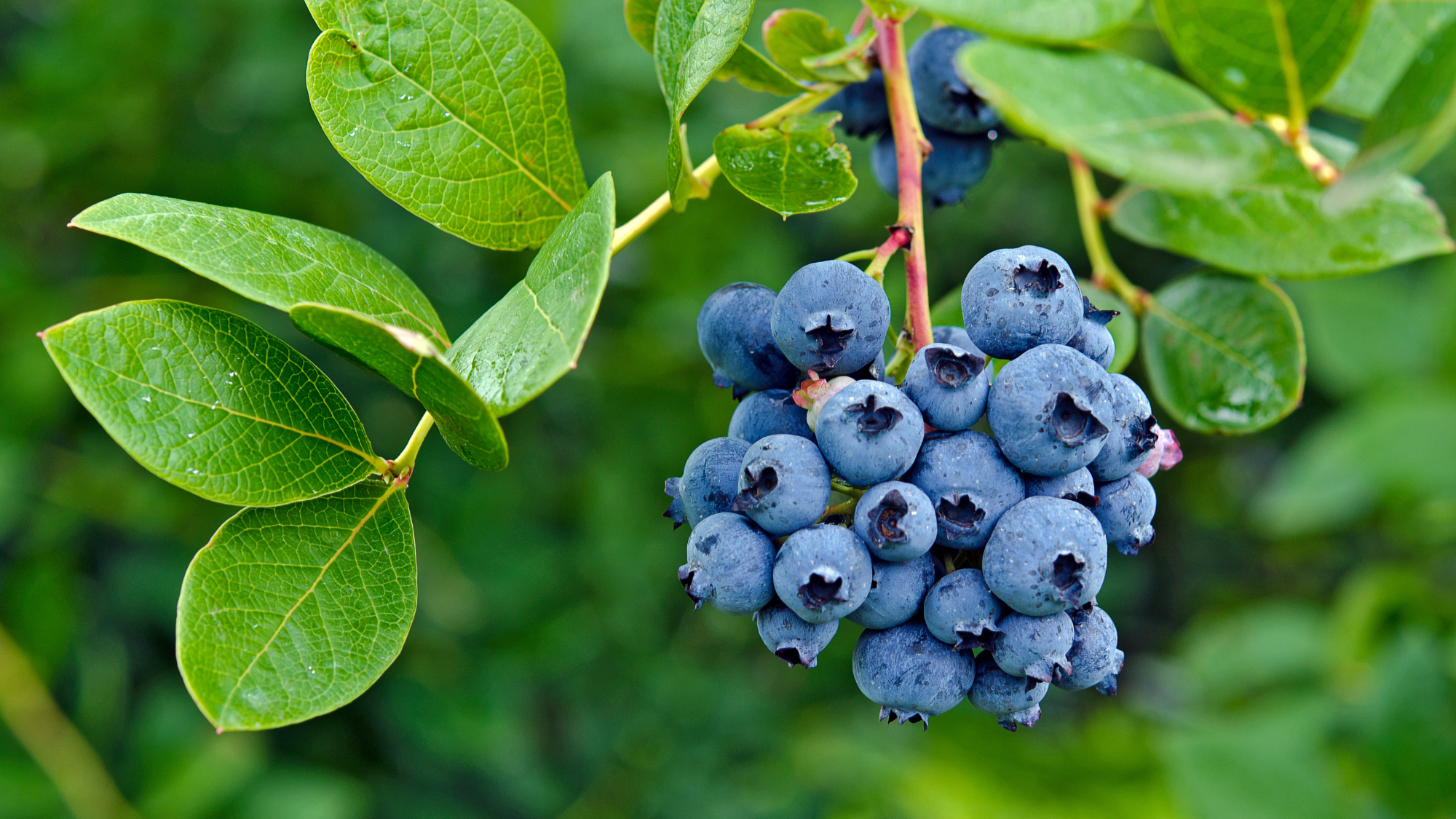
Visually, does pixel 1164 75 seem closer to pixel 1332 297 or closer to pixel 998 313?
pixel 998 313

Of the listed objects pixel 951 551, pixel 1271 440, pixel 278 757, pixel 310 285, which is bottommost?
pixel 1271 440

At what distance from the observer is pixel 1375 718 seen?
202 cm

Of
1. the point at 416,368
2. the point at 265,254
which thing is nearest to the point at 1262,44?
the point at 416,368

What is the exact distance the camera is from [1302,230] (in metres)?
1.07

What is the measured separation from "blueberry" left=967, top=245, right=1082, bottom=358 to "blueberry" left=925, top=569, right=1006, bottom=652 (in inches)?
8.0

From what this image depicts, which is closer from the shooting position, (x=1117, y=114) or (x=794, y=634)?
(x=1117, y=114)

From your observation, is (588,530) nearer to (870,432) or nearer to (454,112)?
(454,112)

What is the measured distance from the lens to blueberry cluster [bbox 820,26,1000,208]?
A: 45.9 inches

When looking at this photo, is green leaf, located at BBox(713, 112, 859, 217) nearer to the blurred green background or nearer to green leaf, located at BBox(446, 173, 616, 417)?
green leaf, located at BBox(446, 173, 616, 417)

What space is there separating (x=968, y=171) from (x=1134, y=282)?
5.24 feet

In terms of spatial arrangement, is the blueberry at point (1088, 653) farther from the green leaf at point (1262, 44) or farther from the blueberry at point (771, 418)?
the green leaf at point (1262, 44)

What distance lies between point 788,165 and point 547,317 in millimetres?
287

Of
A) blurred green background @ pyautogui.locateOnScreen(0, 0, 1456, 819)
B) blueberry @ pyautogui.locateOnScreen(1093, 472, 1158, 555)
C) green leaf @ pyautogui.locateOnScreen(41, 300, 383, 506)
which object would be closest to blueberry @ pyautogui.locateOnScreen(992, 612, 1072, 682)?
blueberry @ pyautogui.locateOnScreen(1093, 472, 1158, 555)

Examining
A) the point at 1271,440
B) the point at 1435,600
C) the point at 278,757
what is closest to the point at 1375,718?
the point at 1435,600
